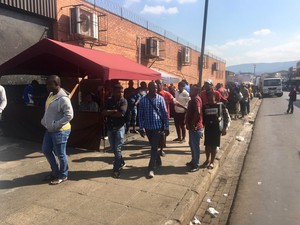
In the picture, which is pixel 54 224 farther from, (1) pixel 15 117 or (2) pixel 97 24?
(2) pixel 97 24

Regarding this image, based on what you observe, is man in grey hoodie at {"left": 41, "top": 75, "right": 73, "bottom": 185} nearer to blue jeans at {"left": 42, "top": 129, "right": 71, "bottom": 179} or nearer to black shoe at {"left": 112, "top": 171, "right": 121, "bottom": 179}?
blue jeans at {"left": 42, "top": 129, "right": 71, "bottom": 179}

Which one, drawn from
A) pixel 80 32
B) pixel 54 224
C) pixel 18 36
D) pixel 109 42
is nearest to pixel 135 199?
pixel 54 224

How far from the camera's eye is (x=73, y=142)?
7344 mm

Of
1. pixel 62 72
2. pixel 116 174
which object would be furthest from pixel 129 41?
pixel 116 174

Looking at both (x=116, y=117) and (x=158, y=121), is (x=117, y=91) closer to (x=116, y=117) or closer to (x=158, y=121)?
(x=116, y=117)

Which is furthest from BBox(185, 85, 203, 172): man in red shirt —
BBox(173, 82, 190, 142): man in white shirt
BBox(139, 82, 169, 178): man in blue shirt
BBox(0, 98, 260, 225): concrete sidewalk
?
BBox(173, 82, 190, 142): man in white shirt

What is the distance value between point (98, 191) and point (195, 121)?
2295 millimetres

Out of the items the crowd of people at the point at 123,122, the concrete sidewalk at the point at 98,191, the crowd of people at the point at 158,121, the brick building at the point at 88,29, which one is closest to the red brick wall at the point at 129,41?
the brick building at the point at 88,29

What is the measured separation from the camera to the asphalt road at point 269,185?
4.48 m

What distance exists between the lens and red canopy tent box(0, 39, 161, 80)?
21.5ft

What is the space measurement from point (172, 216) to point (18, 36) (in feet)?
26.8

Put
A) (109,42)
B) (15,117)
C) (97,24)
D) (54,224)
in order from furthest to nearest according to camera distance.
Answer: (109,42)
(97,24)
(15,117)
(54,224)

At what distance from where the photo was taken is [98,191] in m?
4.79

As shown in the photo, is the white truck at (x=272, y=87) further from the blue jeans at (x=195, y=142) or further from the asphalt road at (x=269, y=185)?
the blue jeans at (x=195, y=142)
